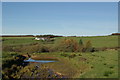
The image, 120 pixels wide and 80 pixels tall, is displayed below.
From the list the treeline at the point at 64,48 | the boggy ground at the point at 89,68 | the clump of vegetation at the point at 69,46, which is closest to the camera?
the boggy ground at the point at 89,68

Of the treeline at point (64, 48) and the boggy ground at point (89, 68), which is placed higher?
the treeline at point (64, 48)

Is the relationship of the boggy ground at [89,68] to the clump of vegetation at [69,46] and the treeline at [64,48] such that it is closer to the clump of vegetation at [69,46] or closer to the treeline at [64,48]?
the treeline at [64,48]

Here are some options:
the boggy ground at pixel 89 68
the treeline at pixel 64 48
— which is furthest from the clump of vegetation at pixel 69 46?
the boggy ground at pixel 89 68

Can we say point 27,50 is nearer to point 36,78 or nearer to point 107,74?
point 36,78

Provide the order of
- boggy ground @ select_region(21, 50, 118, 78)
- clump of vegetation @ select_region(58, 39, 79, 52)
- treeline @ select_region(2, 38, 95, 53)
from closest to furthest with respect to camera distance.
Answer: boggy ground @ select_region(21, 50, 118, 78) → treeline @ select_region(2, 38, 95, 53) → clump of vegetation @ select_region(58, 39, 79, 52)

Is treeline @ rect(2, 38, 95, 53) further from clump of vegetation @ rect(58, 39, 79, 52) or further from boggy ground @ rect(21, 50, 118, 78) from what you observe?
boggy ground @ rect(21, 50, 118, 78)

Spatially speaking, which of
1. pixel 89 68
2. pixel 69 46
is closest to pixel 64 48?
pixel 69 46

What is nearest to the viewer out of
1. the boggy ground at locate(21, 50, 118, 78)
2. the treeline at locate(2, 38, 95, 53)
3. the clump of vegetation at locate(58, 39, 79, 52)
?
the boggy ground at locate(21, 50, 118, 78)

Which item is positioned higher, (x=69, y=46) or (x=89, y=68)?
(x=69, y=46)

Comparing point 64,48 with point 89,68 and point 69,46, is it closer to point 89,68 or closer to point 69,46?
point 69,46

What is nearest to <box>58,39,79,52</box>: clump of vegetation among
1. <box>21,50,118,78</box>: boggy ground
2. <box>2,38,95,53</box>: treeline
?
<box>2,38,95,53</box>: treeline

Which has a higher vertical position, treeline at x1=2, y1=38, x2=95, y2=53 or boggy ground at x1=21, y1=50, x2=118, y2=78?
treeline at x1=2, y1=38, x2=95, y2=53

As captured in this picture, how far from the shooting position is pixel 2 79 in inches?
486

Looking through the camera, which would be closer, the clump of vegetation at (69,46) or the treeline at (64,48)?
the treeline at (64,48)
